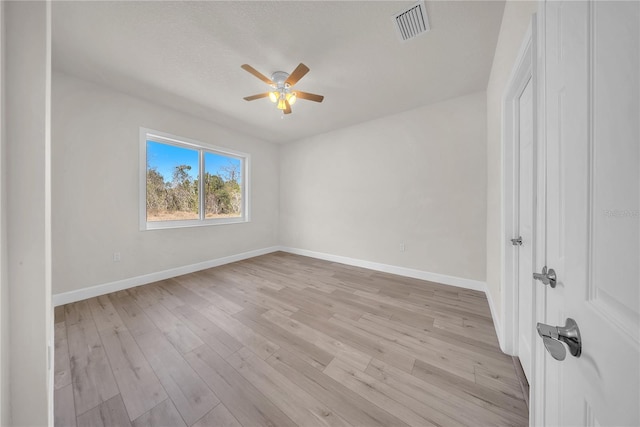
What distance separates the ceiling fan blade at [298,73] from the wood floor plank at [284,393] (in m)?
2.48

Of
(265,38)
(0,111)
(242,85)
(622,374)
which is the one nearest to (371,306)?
(622,374)

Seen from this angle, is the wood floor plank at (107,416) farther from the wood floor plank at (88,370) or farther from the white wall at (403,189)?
the white wall at (403,189)

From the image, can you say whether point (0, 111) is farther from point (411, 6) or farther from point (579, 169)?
point (411, 6)

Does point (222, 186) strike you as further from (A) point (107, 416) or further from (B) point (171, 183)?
(A) point (107, 416)

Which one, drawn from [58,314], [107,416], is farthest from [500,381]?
[58,314]

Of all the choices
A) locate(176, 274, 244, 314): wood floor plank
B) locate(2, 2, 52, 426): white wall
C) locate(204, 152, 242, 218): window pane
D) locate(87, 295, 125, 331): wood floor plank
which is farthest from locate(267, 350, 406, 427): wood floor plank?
locate(204, 152, 242, 218): window pane

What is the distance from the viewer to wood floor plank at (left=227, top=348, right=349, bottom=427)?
1.12 metres

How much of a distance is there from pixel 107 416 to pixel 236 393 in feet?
2.23

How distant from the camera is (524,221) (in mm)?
1426

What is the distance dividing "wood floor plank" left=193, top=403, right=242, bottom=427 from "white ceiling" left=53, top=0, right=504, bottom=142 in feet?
8.87

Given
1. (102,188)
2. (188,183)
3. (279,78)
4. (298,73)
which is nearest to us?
(298,73)

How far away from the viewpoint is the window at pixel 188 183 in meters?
3.03

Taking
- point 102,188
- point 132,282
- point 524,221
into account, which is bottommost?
point 132,282

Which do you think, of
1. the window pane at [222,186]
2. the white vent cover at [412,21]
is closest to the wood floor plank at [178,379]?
the window pane at [222,186]
